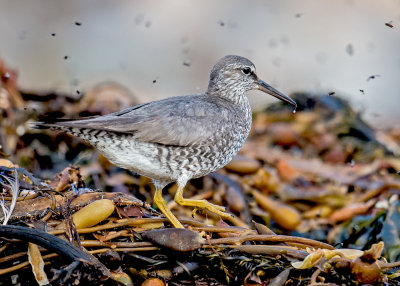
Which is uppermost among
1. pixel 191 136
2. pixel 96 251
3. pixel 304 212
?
pixel 191 136

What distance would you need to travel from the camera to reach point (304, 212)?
4988 mm

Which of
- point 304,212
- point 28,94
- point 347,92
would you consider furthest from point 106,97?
point 347,92

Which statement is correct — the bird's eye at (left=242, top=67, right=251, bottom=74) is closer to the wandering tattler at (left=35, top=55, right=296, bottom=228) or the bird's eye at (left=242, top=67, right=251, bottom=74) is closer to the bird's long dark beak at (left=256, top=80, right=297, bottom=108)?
the bird's long dark beak at (left=256, top=80, right=297, bottom=108)

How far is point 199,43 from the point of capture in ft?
30.8

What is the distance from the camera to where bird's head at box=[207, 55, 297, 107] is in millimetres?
4785

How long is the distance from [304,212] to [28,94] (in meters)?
2.82

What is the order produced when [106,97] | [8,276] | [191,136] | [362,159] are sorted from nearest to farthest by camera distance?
[8,276] → [191,136] → [362,159] → [106,97]

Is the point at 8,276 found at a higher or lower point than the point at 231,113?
lower

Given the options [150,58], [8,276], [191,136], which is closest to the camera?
[8,276]

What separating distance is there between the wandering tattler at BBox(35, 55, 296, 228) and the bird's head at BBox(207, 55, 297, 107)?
0.50 meters

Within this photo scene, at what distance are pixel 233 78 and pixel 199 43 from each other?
4.71 metres

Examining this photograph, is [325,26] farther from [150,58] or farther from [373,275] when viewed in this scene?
[373,275]

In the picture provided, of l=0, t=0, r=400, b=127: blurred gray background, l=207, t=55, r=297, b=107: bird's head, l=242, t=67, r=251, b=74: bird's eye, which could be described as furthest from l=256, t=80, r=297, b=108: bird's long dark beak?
l=0, t=0, r=400, b=127: blurred gray background

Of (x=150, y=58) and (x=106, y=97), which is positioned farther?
(x=150, y=58)
